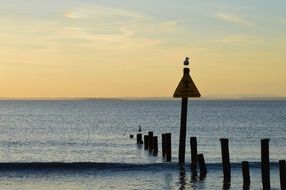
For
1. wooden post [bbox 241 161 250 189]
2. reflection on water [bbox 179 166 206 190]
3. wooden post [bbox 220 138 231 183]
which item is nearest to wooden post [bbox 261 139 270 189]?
wooden post [bbox 241 161 250 189]

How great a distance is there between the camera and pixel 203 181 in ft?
84.5

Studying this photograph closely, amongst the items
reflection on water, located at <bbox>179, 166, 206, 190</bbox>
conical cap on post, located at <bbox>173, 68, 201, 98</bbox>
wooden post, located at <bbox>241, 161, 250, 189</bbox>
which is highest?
conical cap on post, located at <bbox>173, 68, 201, 98</bbox>

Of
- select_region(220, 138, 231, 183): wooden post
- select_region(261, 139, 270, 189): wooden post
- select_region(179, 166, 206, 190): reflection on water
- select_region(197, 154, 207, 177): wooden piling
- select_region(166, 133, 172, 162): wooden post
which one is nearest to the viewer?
select_region(261, 139, 270, 189): wooden post

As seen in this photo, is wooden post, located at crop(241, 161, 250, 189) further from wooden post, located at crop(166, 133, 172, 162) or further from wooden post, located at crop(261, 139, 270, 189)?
wooden post, located at crop(166, 133, 172, 162)

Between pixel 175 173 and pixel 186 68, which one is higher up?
pixel 186 68

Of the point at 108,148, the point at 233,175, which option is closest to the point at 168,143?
the point at 233,175

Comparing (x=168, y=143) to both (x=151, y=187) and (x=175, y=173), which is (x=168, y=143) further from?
(x=151, y=187)

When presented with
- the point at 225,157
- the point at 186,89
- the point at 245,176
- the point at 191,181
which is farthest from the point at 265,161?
the point at 186,89

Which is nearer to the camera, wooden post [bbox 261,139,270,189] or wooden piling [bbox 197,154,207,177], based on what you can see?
wooden post [bbox 261,139,270,189]

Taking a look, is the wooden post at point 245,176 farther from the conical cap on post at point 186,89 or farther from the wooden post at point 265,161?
the conical cap on post at point 186,89

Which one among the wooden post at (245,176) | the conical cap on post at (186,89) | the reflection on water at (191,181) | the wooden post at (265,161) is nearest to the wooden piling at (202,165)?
the reflection on water at (191,181)

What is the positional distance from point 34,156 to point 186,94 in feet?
56.5

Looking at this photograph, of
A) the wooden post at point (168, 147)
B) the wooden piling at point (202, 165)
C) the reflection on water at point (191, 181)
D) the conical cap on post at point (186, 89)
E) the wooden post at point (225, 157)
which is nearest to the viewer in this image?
the reflection on water at point (191, 181)

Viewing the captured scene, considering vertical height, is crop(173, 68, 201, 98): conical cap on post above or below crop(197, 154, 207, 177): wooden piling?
above
